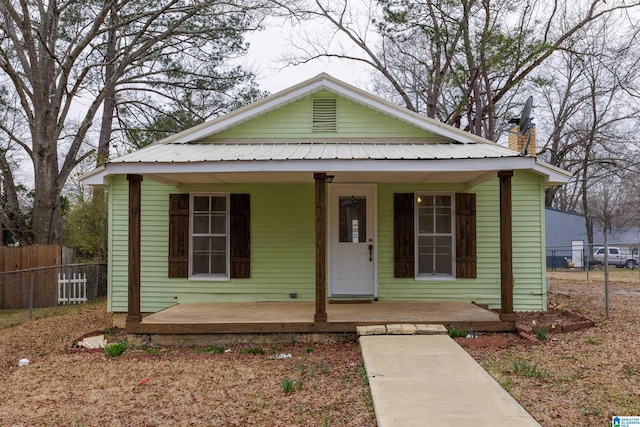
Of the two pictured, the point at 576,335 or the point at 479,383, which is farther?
the point at 576,335

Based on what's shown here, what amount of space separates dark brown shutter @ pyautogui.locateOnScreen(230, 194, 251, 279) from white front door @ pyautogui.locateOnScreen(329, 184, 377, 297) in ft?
4.93

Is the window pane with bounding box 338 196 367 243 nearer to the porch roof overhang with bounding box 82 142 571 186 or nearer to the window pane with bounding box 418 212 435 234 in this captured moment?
the porch roof overhang with bounding box 82 142 571 186

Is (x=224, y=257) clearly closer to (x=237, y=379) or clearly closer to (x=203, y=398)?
(x=237, y=379)

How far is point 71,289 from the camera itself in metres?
13.7

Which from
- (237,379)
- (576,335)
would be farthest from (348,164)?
(576,335)

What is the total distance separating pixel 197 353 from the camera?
22.7 ft

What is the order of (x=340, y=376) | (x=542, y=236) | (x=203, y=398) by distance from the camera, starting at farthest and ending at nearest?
(x=542, y=236), (x=340, y=376), (x=203, y=398)

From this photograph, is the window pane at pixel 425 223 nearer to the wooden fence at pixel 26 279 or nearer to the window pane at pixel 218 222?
the window pane at pixel 218 222

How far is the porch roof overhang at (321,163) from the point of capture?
23.1 ft

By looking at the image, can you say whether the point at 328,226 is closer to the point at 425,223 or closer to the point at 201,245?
the point at 425,223

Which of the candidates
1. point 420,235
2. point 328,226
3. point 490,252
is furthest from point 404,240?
point 490,252

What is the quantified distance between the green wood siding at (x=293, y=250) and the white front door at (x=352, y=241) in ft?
0.63

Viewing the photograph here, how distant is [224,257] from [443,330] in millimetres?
4230

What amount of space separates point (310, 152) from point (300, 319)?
258 centimetres
